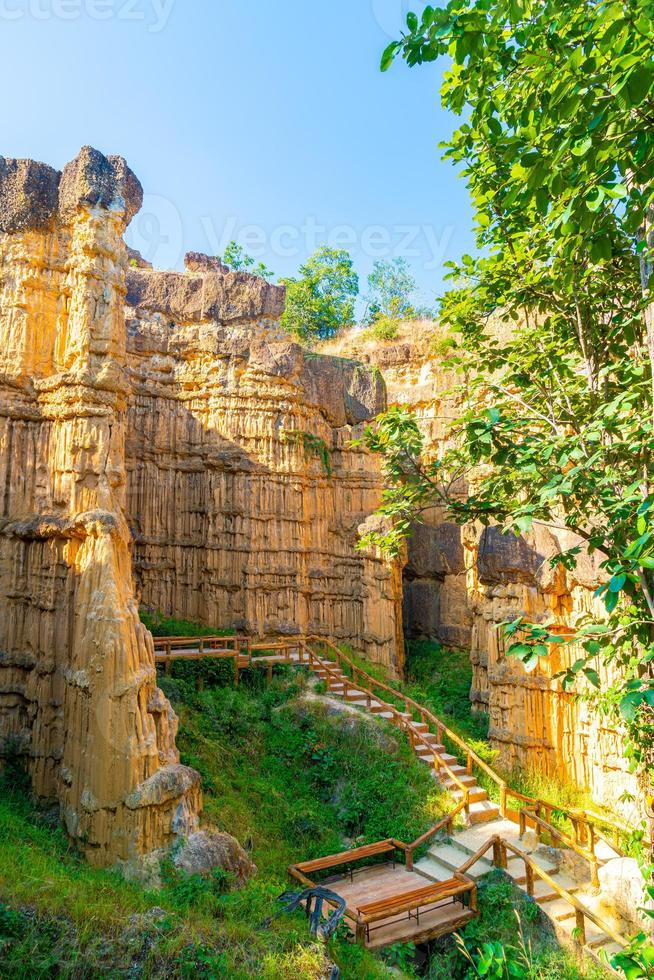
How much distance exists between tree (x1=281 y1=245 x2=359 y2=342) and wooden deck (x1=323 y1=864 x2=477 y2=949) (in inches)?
1111

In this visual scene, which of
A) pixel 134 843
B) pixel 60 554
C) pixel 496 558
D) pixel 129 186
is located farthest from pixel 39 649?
pixel 496 558

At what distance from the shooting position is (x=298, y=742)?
15.0m

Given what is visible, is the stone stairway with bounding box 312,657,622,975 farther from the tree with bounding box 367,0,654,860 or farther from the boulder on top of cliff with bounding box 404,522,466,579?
the boulder on top of cliff with bounding box 404,522,466,579

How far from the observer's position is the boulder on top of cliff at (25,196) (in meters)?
12.4

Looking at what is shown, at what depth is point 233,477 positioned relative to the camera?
72.1 feet

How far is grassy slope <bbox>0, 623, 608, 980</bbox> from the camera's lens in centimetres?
709

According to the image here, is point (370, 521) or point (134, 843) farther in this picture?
point (370, 521)

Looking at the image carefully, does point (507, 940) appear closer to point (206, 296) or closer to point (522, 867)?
point (522, 867)

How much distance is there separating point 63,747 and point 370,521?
1382cm

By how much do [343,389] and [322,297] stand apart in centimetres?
1431

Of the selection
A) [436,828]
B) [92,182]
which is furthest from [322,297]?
[436,828]

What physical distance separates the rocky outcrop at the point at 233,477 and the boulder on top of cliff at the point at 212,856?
11264mm

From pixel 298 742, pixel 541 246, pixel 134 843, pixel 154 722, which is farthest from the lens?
pixel 298 742

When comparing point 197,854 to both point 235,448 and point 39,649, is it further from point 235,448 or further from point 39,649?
point 235,448
